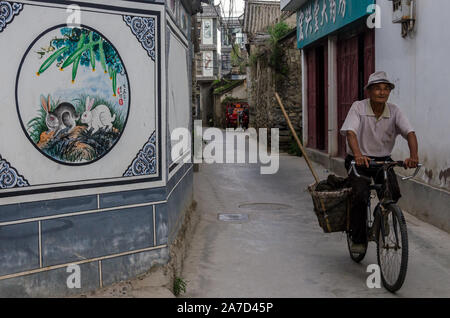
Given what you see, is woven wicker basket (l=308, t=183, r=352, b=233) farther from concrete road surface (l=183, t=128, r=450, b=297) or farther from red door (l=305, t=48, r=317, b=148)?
red door (l=305, t=48, r=317, b=148)

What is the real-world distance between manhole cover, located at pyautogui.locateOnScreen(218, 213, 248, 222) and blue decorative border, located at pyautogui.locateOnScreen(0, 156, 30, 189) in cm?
394

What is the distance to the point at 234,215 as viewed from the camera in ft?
24.9

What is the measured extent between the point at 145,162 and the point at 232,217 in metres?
3.27

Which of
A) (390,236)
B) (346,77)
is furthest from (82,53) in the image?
(346,77)

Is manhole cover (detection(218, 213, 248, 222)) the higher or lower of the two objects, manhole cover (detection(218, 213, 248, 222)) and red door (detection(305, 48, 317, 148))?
the lower

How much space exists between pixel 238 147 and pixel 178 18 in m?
12.9

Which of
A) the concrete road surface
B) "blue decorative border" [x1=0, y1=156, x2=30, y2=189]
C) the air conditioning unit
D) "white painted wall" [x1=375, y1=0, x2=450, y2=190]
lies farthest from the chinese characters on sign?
"blue decorative border" [x1=0, y1=156, x2=30, y2=189]

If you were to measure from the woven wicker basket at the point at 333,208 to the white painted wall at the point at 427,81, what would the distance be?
2154 mm

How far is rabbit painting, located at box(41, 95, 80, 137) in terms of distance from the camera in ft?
12.3

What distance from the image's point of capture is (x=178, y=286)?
4422mm

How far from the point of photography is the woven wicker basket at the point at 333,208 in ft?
15.3

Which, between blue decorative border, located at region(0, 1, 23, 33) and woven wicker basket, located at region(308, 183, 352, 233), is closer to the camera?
blue decorative border, located at region(0, 1, 23, 33)

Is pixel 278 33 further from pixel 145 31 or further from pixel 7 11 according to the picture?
pixel 7 11
